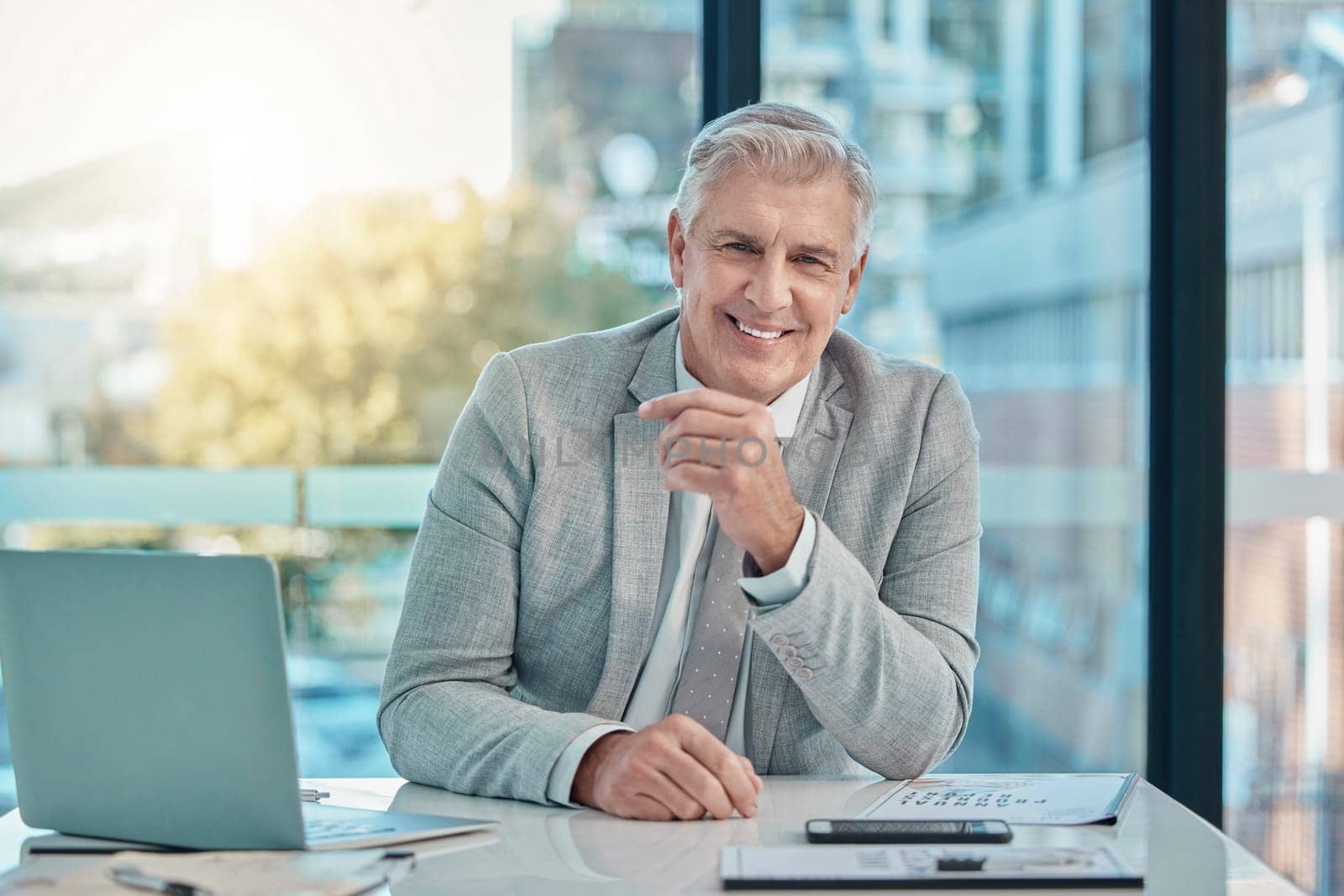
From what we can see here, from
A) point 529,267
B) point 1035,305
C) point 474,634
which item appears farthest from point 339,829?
point 1035,305

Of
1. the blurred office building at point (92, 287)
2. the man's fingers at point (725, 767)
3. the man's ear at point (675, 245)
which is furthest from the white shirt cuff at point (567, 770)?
the blurred office building at point (92, 287)

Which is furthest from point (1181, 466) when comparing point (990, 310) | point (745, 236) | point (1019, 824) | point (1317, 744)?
point (1019, 824)

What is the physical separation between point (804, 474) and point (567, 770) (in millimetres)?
595

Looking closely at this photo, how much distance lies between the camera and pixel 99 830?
1225mm

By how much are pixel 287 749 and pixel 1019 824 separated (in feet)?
2.27

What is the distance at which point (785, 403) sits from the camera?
188 centimetres

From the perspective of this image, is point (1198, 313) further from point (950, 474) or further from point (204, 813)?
point (204, 813)

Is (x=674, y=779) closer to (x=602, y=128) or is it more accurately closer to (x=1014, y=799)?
(x=1014, y=799)

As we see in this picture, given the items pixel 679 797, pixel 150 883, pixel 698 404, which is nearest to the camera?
pixel 150 883

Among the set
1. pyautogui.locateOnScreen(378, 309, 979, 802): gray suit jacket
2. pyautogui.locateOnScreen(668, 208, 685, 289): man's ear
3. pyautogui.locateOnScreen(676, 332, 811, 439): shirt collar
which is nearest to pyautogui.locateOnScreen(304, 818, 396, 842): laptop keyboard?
pyautogui.locateOnScreen(378, 309, 979, 802): gray suit jacket

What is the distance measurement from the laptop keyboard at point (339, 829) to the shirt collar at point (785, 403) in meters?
0.77

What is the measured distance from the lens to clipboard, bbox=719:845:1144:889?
111 centimetres

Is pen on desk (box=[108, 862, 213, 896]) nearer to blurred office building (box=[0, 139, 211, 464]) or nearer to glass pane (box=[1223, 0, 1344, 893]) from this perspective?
blurred office building (box=[0, 139, 211, 464])

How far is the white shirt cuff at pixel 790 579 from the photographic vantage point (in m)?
1.47
